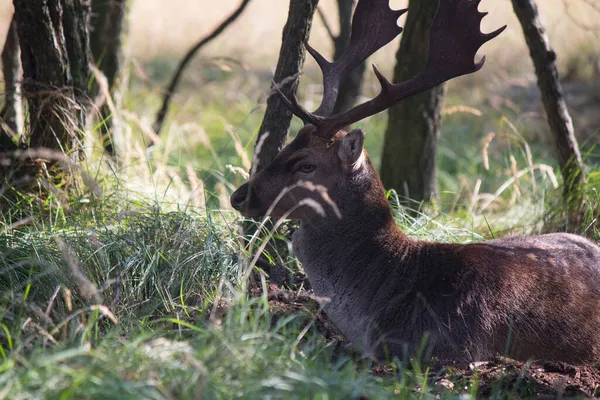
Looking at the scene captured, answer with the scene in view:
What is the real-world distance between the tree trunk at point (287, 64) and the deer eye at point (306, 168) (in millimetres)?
678

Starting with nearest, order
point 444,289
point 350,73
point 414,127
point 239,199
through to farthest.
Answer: point 444,289, point 239,199, point 414,127, point 350,73

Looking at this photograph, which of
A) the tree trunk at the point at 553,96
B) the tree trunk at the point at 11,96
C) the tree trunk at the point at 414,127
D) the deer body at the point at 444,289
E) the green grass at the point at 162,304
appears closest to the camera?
the green grass at the point at 162,304

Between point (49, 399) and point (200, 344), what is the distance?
714 mm

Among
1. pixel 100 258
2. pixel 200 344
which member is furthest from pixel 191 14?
pixel 200 344

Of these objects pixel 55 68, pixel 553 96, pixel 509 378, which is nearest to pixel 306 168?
pixel 509 378

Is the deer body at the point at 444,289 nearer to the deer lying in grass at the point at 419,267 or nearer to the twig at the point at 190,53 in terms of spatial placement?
the deer lying in grass at the point at 419,267

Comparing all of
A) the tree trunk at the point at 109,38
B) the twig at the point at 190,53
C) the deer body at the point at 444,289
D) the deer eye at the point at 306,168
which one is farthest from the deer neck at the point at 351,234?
the tree trunk at the point at 109,38

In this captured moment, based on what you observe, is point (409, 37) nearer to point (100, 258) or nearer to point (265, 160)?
point (265, 160)

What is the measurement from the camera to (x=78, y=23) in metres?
5.14

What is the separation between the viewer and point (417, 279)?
163 inches

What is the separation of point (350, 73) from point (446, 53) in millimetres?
3081

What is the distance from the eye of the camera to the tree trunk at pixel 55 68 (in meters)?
4.89

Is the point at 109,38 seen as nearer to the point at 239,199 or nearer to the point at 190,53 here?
the point at 190,53

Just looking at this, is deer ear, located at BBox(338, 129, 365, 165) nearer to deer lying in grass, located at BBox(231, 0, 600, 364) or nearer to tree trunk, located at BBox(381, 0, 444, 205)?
deer lying in grass, located at BBox(231, 0, 600, 364)
